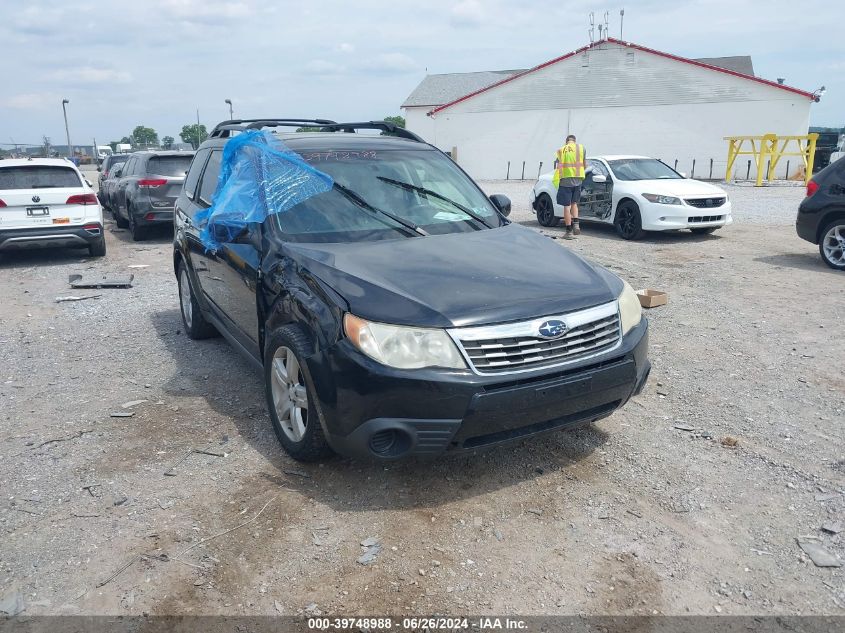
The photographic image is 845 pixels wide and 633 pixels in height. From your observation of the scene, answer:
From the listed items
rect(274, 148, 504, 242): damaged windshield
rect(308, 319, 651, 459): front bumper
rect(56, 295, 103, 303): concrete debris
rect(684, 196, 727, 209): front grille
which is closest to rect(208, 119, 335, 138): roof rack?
rect(274, 148, 504, 242): damaged windshield

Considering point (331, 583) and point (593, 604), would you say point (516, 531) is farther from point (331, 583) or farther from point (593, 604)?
point (331, 583)

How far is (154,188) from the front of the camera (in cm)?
1272

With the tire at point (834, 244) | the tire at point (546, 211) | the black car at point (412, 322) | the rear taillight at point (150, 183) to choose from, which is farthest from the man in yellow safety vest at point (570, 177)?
the black car at point (412, 322)

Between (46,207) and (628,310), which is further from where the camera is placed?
(46,207)

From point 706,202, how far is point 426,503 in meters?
10.2

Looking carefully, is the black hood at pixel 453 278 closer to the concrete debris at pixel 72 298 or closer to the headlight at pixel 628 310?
the headlight at pixel 628 310

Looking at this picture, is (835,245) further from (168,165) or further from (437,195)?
(168,165)

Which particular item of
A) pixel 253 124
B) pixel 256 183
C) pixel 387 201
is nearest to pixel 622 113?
pixel 253 124

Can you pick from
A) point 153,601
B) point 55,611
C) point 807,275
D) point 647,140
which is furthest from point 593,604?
point 647,140

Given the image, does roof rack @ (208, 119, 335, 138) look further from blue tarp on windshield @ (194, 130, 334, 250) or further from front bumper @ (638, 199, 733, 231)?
front bumper @ (638, 199, 733, 231)

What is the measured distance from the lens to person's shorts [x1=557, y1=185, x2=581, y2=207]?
A: 12.4 metres

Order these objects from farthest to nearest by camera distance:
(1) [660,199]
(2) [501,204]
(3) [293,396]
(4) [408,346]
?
1. (1) [660,199]
2. (2) [501,204]
3. (3) [293,396]
4. (4) [408,346]

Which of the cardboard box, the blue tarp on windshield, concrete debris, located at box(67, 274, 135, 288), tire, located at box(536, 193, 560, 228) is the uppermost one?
the blue tarp on windshield

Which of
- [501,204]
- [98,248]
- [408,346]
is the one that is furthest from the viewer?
[98,248]
